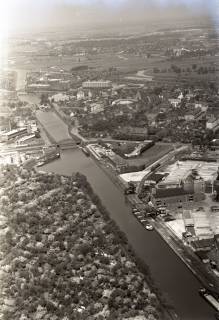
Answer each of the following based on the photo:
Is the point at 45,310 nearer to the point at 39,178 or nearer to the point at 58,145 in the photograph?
the point at 39,178

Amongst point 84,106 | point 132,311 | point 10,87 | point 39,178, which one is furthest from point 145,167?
point 10,87

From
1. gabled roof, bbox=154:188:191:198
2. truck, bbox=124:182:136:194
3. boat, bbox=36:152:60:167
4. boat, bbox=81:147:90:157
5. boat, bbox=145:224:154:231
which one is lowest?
boat, bbox=81:147:90:157

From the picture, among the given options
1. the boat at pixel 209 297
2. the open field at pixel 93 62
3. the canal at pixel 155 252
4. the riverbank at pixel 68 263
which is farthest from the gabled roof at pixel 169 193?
the open field at pixel 93 62

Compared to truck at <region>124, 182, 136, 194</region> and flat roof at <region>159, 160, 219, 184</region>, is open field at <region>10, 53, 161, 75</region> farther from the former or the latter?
truck at <region>124, 182, 136, 194</region>

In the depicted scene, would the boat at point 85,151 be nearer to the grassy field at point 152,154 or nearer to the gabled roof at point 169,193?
the grassy field at point 152,154

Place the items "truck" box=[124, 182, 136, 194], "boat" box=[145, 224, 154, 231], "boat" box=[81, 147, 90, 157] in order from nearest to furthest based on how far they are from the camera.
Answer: "boat" box=[145, 224, 154, 231], "truck" box=[124, 182, 136, 194], "boat" box=[81, 147, 90, 157]

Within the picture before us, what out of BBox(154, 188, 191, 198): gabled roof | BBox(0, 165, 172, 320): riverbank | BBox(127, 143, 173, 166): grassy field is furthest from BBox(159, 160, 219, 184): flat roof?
BBox(0, 165, 172, 320): riverbank

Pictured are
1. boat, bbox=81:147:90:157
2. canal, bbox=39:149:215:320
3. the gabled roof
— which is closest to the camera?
canal, bbox=39:149:215:320

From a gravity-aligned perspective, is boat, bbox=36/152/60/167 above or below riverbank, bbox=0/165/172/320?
→ below
